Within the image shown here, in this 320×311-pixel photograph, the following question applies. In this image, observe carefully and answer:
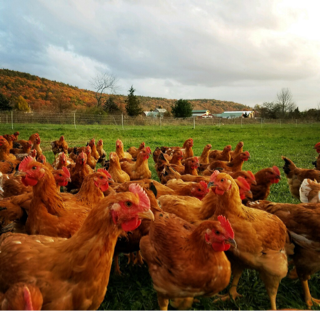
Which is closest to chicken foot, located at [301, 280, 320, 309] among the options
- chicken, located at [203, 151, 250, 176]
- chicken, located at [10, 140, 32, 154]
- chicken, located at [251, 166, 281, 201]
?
chicken, located at [251, 166, 281, 201]

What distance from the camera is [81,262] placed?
1.62m

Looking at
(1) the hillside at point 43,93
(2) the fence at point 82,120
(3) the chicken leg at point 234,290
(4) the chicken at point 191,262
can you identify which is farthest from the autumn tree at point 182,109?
(4) the chicken at point 191,262

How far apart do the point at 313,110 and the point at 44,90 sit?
56.3 meters

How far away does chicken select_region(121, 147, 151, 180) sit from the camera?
240 inches

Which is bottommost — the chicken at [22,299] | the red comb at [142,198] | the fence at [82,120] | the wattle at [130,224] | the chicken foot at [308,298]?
the chicken foot at [308,298]

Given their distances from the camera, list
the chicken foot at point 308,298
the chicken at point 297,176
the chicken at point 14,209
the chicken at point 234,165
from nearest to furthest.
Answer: the chicken foot at point 308,298 → the chicken at point 14,209 → the chicken at point 297,176 → the chicken at point 234,165

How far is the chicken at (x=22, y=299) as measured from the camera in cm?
130

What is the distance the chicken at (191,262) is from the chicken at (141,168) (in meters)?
3.85

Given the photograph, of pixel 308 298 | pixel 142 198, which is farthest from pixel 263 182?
pixel 142 198

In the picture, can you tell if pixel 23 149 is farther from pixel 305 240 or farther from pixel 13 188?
pixel 305 240

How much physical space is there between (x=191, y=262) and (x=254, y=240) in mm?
722

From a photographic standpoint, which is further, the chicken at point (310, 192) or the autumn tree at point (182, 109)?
the autumn tree at point (182, 109)

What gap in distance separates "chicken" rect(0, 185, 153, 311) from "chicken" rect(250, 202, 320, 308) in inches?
75.1

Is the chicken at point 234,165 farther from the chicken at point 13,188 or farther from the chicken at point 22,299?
the chicken at point 22,299
